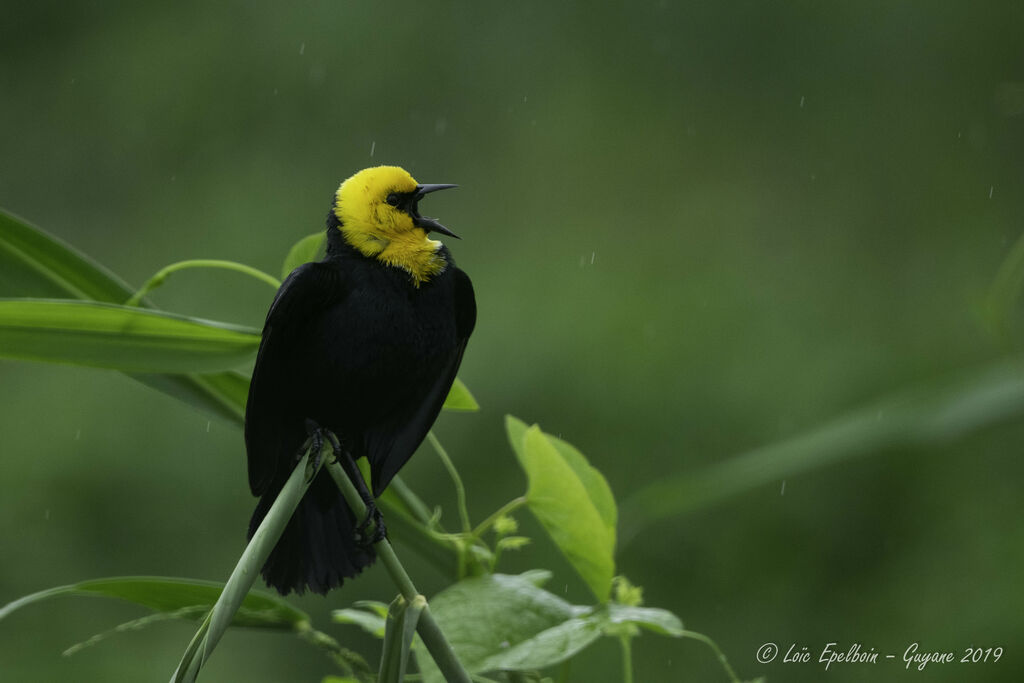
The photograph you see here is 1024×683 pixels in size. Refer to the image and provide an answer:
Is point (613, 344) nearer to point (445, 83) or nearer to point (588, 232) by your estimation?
point (588, 232)

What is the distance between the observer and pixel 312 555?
0.74 metres

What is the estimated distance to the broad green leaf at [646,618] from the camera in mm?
559

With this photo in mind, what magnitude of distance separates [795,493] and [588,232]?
111cm

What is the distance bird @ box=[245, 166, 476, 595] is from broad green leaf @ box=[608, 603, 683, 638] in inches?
7.7

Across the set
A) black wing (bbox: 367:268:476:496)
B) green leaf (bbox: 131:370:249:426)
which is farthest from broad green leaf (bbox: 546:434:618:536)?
green leaf (bbox: 131:370:249:426)

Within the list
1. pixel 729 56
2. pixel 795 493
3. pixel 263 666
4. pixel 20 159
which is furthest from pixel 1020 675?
pixel 20 159

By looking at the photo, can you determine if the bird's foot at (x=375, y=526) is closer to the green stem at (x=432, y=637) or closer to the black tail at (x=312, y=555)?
the black tail at (x=312, y=555)

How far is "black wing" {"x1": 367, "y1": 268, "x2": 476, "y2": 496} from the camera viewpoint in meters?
0.70

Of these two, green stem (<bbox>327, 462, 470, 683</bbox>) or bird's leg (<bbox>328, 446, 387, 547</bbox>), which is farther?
bird's leg (<bbox>328, 446, 387, 547</bbox>)

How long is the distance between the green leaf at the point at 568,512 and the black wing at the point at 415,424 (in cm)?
11

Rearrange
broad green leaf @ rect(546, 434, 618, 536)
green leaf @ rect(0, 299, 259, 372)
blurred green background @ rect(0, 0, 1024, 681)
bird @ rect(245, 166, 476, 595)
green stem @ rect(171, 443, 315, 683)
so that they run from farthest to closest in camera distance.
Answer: blurred green background @ rect(0, 0, 1024, 681)
bird @ rect(245, 166, 476, 595)
broad green leaf @ rect(546, 434, 618, 536)
green leaf @ rect(0, 299, 259, 372)
green stem @ rect(171, 443, 315, 683)

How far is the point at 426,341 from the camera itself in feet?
2.48

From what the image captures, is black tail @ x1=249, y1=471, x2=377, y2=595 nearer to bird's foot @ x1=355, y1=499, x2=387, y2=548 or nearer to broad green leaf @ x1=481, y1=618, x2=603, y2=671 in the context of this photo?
bird's foot @ x1=355, y1=499, x2=387, y2=548

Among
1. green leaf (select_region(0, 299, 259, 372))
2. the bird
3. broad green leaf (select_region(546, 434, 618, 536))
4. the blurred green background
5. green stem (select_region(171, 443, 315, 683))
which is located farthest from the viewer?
the blurred green background
